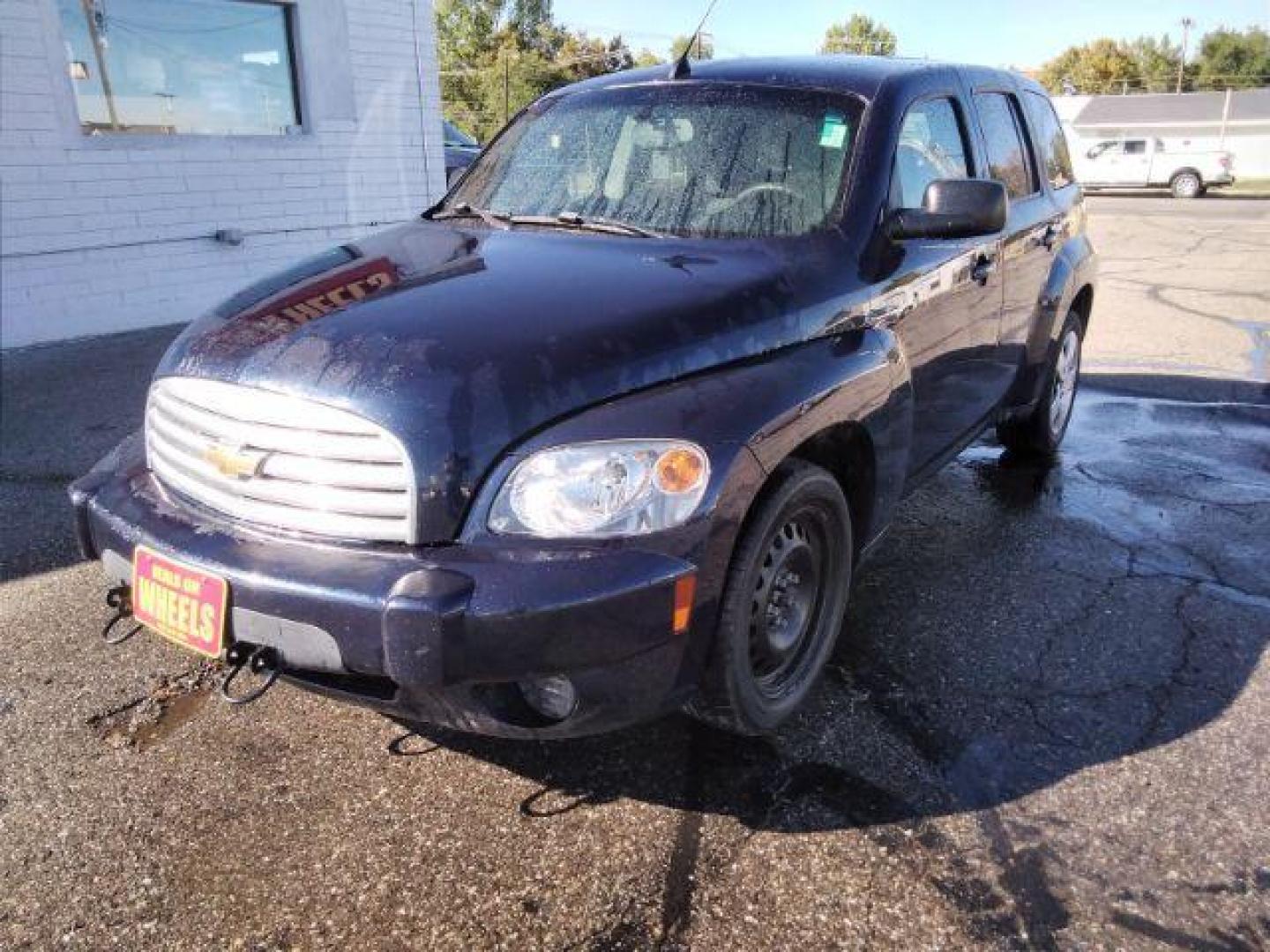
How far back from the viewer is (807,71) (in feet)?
11.0

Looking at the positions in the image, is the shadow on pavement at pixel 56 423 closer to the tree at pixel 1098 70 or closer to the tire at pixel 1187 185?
the tire at pixel 1187 185

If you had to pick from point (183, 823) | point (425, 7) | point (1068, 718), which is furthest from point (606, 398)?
point (425, 7)

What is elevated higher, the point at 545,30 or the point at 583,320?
the point at 545,30

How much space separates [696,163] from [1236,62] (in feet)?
298

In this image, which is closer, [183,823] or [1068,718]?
[183,823]

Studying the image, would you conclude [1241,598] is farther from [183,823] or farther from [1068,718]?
[183,823]

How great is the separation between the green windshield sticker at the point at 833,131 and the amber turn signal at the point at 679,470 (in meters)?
1.43

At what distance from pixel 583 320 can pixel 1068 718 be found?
1.84 m

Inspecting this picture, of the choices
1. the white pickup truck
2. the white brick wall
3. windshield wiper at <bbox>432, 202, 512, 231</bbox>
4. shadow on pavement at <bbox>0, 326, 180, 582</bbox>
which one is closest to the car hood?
windshield wiper at <bbox>432, 202, 512, 231</bbox>

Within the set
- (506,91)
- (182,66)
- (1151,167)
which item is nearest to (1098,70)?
(1151,167)

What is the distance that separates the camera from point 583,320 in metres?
2.36

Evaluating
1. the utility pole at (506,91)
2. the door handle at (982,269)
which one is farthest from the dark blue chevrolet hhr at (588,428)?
the utility pole at (506,91)

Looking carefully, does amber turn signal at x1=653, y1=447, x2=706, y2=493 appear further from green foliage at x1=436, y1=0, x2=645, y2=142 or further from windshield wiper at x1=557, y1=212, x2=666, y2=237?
green foliage at x1=436, y1=0, x2=645, y2=142

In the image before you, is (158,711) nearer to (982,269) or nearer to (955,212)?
(955,212)
